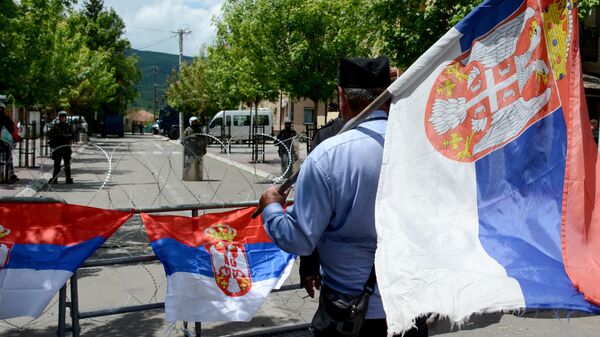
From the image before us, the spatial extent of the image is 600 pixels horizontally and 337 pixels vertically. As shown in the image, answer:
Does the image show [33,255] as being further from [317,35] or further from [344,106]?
[317,35]

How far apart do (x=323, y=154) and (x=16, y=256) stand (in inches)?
97.9

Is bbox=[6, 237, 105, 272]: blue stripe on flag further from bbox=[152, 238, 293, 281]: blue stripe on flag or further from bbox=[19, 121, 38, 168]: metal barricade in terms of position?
bbox=[19, 121, 38, 168]: metal barricade

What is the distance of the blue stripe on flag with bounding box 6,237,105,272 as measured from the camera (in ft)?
14.2

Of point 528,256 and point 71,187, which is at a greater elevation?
point 528,256

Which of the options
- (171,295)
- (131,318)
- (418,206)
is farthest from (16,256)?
(418,206)

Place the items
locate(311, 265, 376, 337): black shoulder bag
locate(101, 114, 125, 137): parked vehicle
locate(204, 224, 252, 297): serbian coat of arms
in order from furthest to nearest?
locate(101, 114, 125, 137): parked vehicle → locate(204, 224, 252, 297): serbian coat of arms → locate(311, 265, 376, 337): black shoulder bag

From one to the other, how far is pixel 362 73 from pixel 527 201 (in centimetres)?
86

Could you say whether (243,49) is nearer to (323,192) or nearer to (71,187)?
(71,187)

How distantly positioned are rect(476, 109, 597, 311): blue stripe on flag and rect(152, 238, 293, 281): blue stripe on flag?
95.6 inches

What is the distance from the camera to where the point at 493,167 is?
291 centimetres

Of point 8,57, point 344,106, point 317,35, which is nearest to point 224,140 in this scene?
point 317,35

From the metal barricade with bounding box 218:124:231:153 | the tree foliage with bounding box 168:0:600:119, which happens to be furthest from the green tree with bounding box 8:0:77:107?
the tree foliage with bounding box 168:0:600:119

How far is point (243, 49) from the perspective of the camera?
27.7 meters

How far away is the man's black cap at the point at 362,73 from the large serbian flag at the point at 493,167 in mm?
92
